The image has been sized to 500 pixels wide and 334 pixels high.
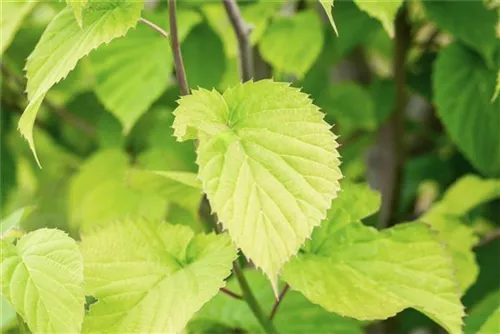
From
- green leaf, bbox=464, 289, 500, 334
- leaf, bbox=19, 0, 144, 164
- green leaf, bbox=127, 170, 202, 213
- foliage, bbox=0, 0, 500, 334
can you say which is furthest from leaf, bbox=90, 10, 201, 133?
green leaf, bbox=464, 289, 500, 334

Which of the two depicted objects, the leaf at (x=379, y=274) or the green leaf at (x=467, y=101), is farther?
the green leaf at (x=467, y=101)

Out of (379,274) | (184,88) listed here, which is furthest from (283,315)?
(184,88)

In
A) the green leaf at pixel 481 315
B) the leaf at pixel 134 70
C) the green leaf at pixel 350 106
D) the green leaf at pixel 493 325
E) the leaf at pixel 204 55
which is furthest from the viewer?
the green leaf at pixel 350 106

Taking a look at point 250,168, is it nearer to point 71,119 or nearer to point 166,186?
point 166,186

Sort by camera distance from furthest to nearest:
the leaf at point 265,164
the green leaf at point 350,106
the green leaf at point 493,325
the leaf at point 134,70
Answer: the green leaf at point 350,106 → the leaf at point 134,70 → the green leaf at point 493,325 → the leaf at point 265,164

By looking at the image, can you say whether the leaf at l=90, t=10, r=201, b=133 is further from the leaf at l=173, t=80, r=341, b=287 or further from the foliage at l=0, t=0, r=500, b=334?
the leaf at l=173, t=80, r=341, b=287

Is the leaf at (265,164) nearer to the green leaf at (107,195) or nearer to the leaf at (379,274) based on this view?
the leaf at (379,274)


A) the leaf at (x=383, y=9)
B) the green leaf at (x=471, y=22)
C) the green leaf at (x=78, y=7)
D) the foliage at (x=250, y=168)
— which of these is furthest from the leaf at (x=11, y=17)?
the green leaf at (x=471, y=22)
